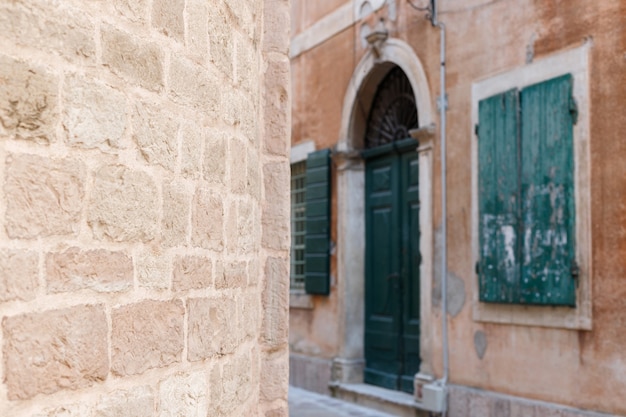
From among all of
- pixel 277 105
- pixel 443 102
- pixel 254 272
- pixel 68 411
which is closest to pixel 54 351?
pixel 68 411

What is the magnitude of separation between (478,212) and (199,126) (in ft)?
14.9

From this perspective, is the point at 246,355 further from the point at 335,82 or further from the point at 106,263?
the point at 335,82

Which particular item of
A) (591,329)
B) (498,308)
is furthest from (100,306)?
(498,308)

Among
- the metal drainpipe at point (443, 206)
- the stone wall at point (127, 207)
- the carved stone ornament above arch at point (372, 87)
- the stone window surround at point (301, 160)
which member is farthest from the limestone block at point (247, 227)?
the stone window surround at point (301, 160)

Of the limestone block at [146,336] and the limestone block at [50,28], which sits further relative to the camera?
the limestone block at [146,336]

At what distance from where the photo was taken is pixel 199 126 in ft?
9.34

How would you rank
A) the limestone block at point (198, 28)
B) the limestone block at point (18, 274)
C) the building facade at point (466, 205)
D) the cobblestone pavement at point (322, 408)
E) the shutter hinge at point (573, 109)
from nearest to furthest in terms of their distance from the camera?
1. the limestone block at point (18, 274)
2. the limestone block at point (198, 28)
3. the building facade at point (466, 205)
4. the shutter hinge at point (573, 109)
5. the cobblestone pavement at point (322, 408)

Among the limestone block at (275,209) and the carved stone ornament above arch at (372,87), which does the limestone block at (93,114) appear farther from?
the carved stone ornament above arch at (372,87)

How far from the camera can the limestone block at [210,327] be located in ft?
9.15

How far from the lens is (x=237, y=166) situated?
326cm

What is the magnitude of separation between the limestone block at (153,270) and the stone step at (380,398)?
5.32m

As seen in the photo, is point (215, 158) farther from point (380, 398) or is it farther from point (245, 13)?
point (380, 398)

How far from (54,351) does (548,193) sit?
4861 millimetres

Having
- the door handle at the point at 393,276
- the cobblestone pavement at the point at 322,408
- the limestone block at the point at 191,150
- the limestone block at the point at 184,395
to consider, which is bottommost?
the cobblestone pavement at the point at 322,408
